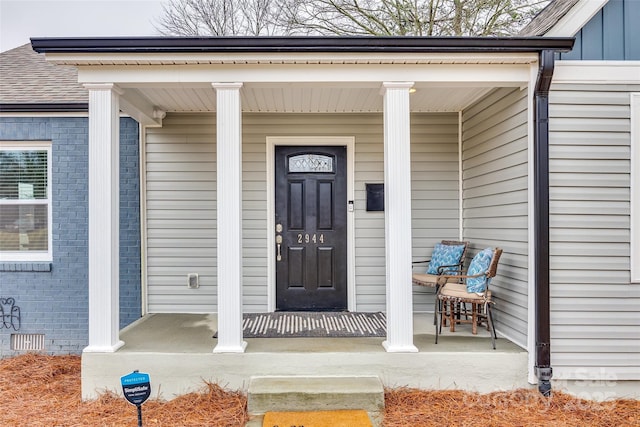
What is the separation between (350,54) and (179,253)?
2.96 m

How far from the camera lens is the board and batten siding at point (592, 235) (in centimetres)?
313

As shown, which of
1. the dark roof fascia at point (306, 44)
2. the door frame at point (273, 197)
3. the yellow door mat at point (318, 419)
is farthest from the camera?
the door frame at point (273, 197)

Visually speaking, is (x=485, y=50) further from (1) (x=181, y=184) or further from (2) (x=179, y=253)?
(2) (x=179, y=253)

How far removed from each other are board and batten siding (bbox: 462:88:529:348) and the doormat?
1.18m

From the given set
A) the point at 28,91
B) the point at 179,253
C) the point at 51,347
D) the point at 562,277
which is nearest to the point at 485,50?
the point at 562,277

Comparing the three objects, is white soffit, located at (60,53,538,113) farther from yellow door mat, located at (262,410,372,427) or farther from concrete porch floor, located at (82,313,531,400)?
yellow door mat, located at (262,410,372,427)

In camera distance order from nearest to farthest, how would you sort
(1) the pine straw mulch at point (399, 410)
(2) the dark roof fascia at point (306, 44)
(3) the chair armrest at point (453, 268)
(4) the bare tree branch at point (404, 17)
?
(1) the pine straw mulch at point (399, 410) < (2) the dark roof fascia at point (306, 44) < (3) the chair armrest at point (453, 268) < (4) the bare tree branch at point (404, 17)

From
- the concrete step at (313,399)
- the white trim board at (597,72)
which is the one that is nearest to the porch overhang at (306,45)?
the white trim board at (597,72)

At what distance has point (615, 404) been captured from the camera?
307cm

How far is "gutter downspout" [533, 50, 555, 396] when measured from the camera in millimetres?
3018

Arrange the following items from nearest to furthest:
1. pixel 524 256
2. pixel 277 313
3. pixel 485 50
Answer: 1. pixel 485 50
2. pixel 524 256
3. pixel 277 313

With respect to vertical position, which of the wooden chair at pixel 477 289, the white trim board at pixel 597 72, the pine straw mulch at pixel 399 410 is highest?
the white trim board at pixel 597 72

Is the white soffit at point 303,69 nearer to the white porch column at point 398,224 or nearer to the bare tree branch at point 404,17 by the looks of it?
the white porch column at point 398,224

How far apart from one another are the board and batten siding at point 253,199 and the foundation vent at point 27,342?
4.30 ft
